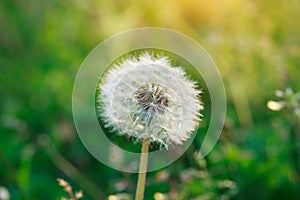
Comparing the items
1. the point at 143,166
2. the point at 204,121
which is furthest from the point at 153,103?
the point at 204,121

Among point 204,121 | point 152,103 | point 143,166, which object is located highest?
point 204,121

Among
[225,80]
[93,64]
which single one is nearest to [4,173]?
[93,64]

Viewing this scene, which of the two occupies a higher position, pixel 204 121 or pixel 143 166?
pixel 204 121

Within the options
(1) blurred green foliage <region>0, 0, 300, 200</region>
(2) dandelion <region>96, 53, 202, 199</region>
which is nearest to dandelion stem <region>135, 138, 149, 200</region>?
(2) dandelion <region>96, 53, 202, 199</region>

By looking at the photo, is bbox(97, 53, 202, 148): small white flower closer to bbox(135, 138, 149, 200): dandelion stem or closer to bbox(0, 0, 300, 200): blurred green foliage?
bbox(135, 138, 149, 200): dandelion stem

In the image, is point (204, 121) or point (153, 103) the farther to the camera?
point (204, 121)

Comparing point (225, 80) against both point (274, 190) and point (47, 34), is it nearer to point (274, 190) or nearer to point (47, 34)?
point (274, 190)

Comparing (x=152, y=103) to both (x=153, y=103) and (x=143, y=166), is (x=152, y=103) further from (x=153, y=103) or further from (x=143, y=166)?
(x=143, y=166)
